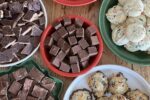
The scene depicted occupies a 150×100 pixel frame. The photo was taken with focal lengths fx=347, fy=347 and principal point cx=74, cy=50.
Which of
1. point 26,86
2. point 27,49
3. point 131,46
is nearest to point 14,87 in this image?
point 26,86

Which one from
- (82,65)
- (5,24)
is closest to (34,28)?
(5,24)

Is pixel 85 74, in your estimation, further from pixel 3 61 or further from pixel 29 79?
pixel 3 61

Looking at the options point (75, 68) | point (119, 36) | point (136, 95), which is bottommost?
point (136, 95)

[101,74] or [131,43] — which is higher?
[131,43]

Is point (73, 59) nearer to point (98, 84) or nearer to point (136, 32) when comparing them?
point (98, 84)

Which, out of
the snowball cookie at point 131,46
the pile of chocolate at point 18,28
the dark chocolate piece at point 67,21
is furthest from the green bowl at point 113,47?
the pile of chocolate at point 18,28

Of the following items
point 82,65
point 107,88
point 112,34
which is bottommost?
point 107,88
